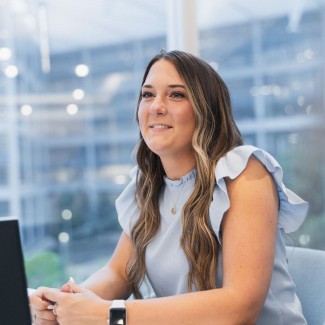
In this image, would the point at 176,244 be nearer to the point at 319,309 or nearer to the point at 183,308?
the point at 183,308

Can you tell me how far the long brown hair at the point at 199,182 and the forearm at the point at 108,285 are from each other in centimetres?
4

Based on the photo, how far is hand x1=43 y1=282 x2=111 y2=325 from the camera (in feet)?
4.37

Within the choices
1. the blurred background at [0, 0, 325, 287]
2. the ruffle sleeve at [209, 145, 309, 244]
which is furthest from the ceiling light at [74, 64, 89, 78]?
the ruffle sleeve at [209, 145, 309, 244]

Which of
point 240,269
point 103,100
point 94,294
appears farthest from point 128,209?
point 103,100

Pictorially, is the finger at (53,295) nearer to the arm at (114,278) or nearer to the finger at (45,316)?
the finger at (45,316)

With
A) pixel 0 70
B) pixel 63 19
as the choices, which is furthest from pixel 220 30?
pixel 0 70

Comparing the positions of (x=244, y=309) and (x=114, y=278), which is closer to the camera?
(x=244, y=309)

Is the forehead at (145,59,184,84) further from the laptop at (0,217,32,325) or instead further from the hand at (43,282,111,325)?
the laptop at (0,217,32,325)

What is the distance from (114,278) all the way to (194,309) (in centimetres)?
53

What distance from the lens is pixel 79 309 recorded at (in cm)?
135

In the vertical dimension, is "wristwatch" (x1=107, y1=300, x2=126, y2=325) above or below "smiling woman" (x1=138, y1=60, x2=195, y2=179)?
below

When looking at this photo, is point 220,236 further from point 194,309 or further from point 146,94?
point 146,94

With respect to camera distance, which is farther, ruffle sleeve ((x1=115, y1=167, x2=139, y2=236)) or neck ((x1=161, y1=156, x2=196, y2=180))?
ruffle sleeve ((x1=115, y1=167, x2=139, y2=236))

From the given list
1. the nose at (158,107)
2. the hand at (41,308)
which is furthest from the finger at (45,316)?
the nose at (158,107)
